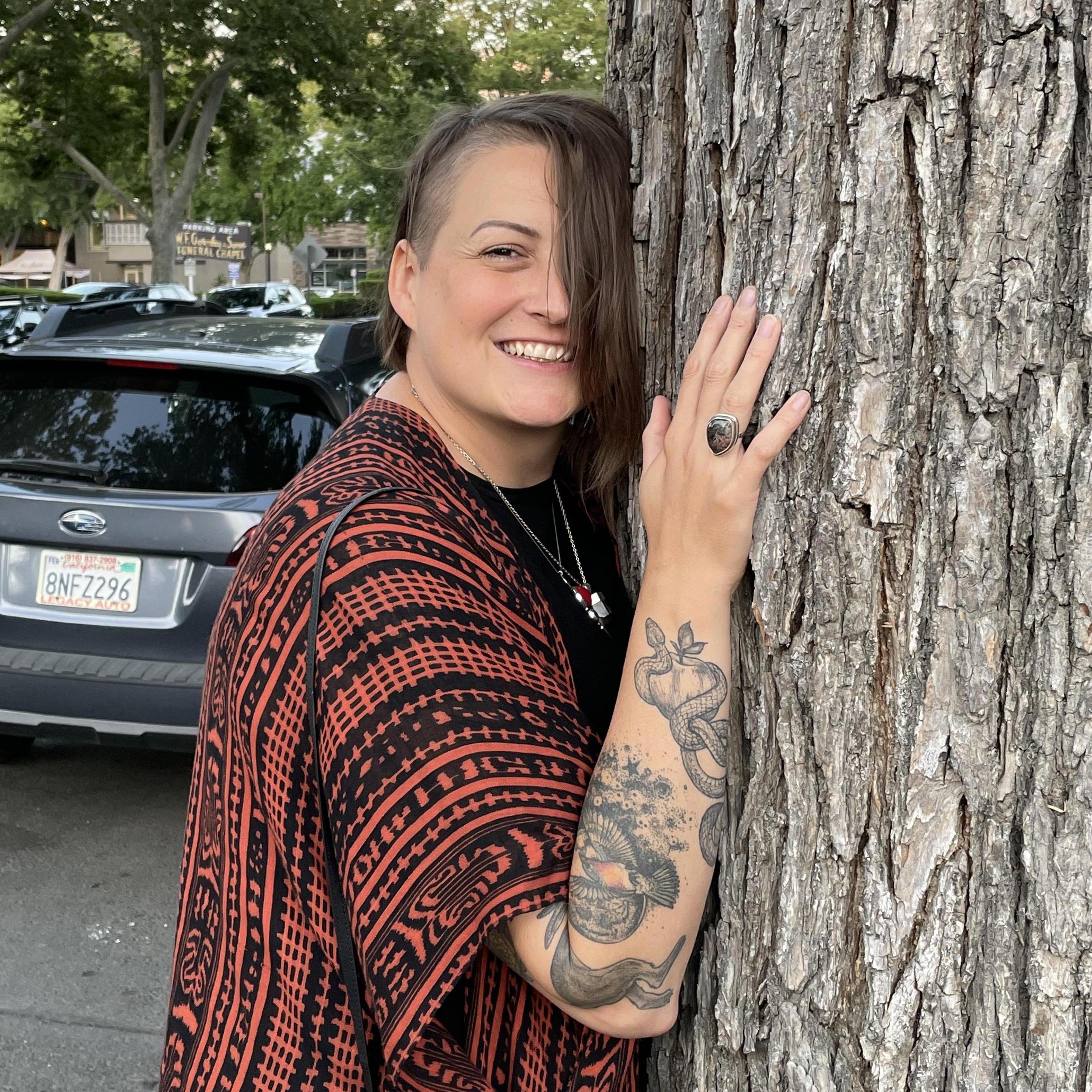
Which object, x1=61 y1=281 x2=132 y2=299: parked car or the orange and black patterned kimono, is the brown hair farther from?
x1=61 y1=281 x2=132 y2=299: parked car

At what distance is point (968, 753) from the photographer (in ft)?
4.00

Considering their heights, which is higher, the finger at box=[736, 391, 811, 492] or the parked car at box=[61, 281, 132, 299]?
the finger at box=[736, 391, 811, 492]

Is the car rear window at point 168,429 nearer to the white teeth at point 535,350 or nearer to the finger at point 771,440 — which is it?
the white teeth at point 535,350

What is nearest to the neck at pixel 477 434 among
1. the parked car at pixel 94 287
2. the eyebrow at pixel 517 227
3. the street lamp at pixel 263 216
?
the eyebrow at pixel 517 227

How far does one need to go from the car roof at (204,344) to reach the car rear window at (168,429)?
0.17 ft

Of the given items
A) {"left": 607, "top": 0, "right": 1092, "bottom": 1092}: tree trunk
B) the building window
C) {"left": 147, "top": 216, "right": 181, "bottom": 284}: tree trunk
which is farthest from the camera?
the building window

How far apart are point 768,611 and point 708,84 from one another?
1.92 feet

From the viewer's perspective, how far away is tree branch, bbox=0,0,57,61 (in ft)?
61.4

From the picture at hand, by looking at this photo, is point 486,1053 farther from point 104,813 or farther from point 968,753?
point 104,813

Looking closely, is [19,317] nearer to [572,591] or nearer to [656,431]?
[572,591]

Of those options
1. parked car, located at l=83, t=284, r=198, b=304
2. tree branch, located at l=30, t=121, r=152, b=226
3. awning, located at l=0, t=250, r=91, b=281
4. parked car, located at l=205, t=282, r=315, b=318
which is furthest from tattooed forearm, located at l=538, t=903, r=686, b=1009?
awning, located at l=0, t=250, r=91, b=281

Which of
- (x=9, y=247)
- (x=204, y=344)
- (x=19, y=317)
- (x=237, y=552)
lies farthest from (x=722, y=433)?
(x=9, y=247)

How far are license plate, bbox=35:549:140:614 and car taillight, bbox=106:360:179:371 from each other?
73 cm

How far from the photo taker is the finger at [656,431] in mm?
1470
